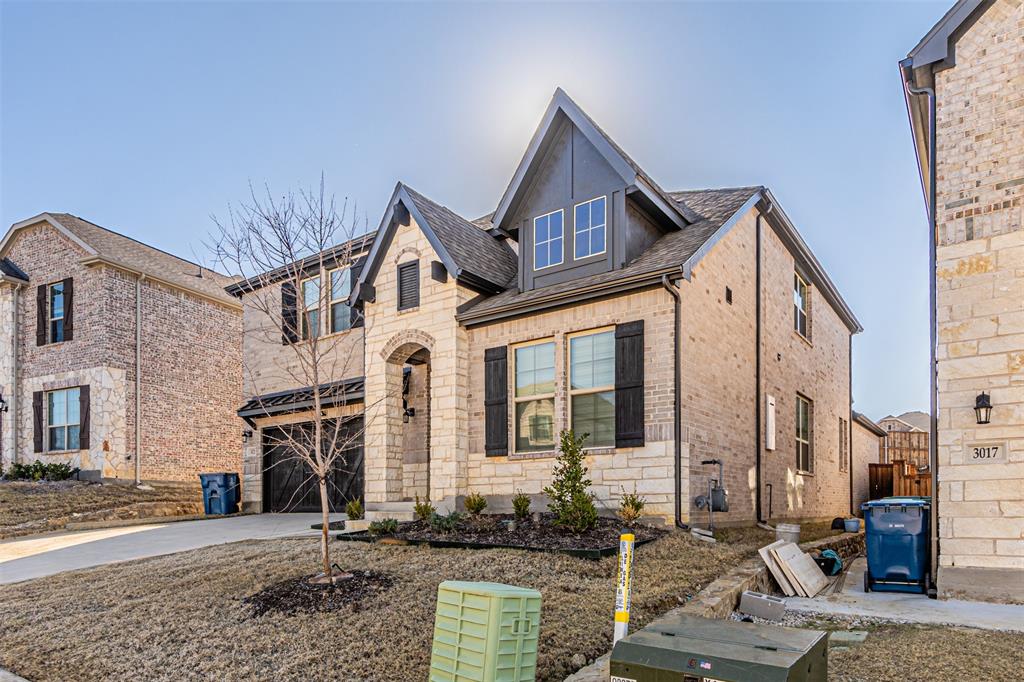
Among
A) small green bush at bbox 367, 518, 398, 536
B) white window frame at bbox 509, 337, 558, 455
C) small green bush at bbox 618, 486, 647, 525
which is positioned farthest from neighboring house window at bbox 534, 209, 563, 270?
small green bush at bbox 367, 518, 398, 536

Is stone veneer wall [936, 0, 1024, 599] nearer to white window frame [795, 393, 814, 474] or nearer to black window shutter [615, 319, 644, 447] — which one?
black window shutter [615, 319, 644, 447]

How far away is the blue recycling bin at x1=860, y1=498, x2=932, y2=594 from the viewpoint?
304 inches

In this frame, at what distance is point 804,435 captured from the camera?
1684 cm

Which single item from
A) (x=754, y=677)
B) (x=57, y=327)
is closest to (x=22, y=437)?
(x=57, y=327)

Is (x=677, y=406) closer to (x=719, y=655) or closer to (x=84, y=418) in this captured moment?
(x=719, y=655)

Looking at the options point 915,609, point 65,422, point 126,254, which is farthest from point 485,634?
point 126,254

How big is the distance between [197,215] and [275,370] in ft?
28.4

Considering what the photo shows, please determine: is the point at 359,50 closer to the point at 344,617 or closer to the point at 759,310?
the point at 759,310

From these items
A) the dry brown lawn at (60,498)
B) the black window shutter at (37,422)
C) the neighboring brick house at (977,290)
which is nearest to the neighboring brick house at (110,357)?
the black window shutter at (37,422)

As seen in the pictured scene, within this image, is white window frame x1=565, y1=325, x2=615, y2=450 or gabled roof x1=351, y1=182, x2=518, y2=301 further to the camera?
gabled roof x1=351, y1=182, x2=518, y2=301

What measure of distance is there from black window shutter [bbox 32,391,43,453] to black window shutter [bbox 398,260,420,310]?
13795 millimetres

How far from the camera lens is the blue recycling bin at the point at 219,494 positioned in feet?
59.9

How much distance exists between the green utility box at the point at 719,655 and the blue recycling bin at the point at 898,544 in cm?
484

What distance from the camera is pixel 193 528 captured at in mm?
14359
